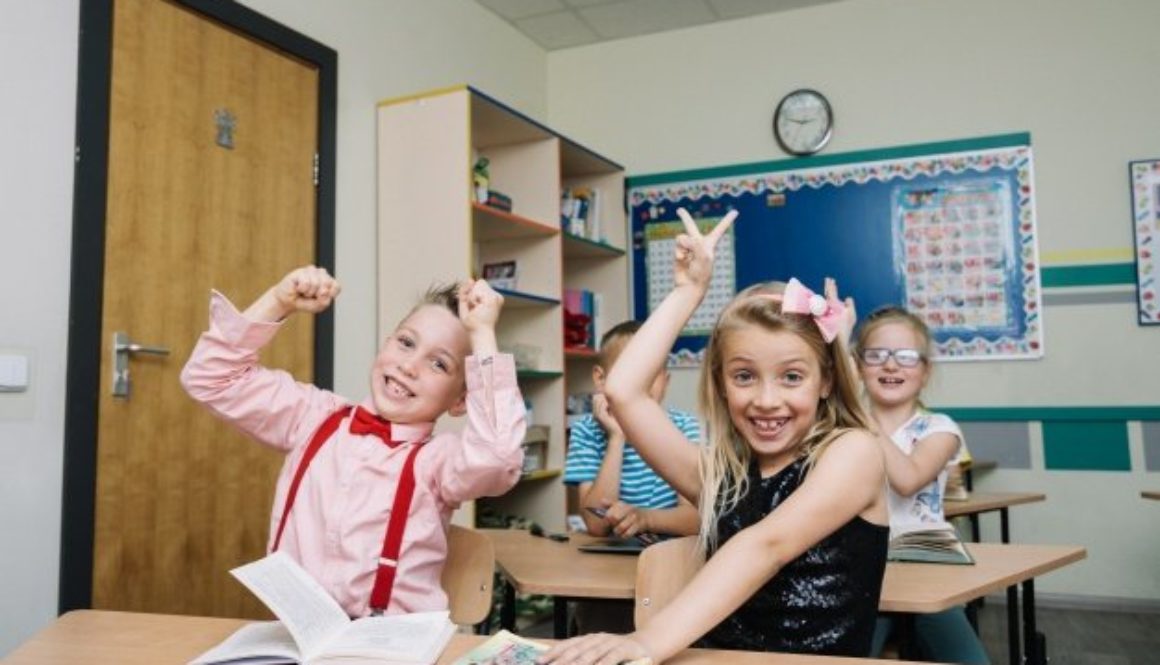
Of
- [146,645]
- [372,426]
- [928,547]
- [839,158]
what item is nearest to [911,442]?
[928,547]

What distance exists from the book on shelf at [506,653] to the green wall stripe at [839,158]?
3818 mm

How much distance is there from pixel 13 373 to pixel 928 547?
217 centimetres

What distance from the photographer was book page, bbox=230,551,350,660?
1.04 meters

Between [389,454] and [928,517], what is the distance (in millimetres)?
1393

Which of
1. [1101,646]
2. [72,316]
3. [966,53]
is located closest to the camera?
[72,316]

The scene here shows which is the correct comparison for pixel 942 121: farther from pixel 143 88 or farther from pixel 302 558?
pixel 302 558

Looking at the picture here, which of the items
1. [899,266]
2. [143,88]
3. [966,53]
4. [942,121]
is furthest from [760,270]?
[143,88]

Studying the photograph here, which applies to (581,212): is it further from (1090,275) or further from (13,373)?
(13,373)

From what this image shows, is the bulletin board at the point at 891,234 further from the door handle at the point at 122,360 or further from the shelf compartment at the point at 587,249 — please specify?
the door handle at the point at 122,360

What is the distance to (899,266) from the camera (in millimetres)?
4293

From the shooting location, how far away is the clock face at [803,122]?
446cm

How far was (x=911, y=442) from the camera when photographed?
2.29 metres

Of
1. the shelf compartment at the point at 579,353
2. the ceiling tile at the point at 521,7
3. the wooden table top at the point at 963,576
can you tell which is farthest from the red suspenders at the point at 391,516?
the ceiling tile at the point at 521,7

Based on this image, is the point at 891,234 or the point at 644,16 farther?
the point at 644,16
